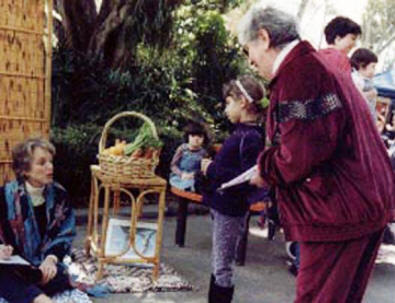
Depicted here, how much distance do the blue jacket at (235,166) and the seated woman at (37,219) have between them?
3.28ft

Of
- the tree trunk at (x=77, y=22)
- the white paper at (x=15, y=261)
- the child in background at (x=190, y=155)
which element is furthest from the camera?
the tree trunk at (x=77, y=22)

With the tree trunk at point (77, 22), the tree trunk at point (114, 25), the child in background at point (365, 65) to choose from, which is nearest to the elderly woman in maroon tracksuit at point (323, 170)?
the child in background at point (365, 65)

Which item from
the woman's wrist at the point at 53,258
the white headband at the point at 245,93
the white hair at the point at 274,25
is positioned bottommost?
the woman's wrist at the point at 53,258

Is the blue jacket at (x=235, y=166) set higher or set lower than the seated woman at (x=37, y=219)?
higher

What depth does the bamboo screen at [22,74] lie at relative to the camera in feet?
15.6

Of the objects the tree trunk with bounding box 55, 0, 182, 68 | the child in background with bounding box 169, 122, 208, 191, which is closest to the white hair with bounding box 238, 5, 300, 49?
the child in background with bounding box 169, 122, 208, 191

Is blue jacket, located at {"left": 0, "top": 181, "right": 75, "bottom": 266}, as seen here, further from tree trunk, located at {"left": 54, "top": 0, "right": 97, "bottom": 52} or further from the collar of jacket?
tree trunk, located at {"left": 54, "top": 0, "right": 97, "bottom": 52}

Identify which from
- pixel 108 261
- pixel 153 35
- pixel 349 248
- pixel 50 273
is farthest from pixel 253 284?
pixel 153 35

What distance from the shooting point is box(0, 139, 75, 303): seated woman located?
12.9ft

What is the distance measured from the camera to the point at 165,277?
5.00 meters

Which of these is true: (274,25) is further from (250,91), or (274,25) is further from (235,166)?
(235,166)

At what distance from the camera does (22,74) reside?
4.81 m

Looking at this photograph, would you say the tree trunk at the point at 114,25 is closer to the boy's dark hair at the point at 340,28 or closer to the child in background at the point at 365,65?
the child in background at the point at 365,65

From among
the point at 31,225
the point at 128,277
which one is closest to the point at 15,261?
the point at 31,225
